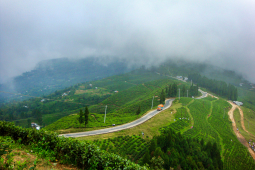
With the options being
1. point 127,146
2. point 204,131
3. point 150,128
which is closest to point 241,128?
point 204,131

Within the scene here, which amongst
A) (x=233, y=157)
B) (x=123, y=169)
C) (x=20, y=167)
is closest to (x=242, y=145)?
(x=233, y=157)

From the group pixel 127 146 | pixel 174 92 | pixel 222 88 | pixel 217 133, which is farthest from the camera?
pixel 222 88

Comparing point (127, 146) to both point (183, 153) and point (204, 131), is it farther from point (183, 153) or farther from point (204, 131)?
point (204, 131)

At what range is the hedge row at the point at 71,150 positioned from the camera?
7.98 m

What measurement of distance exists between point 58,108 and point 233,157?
12714 centimetres

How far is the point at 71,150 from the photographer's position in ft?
27.8

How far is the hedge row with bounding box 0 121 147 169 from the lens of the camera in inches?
314

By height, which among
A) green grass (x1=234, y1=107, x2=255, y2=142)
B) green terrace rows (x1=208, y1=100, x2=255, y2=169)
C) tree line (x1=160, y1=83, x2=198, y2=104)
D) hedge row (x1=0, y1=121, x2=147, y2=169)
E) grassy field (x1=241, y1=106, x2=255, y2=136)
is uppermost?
hedge row (x1=0, y1=121, x2=147, y2=169)

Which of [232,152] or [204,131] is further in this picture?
[204,131]

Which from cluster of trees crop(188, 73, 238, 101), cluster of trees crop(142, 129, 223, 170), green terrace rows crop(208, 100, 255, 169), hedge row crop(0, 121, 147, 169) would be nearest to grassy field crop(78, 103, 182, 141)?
cluster of trees crop(142, 129, 223, 170)

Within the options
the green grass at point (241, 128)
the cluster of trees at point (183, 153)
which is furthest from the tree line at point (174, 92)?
the cluster of trees at point (183, 153)

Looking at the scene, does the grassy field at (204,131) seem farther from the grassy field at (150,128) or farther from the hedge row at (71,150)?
the hedge row at (71,150)

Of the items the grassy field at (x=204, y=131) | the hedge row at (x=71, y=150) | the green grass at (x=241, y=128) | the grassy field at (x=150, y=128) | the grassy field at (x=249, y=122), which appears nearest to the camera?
the hedge row at (x=71, y=150)

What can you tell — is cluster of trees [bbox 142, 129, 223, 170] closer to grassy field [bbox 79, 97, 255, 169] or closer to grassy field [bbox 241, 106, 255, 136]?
grassy field [bbox 79, 97, 255, 169]
